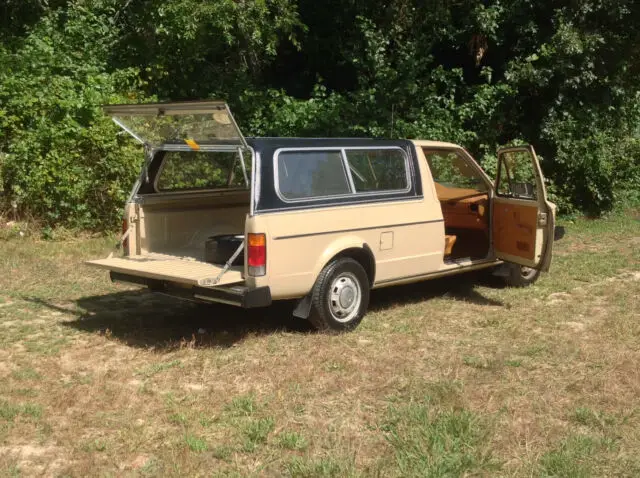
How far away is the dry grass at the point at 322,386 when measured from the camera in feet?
14.6

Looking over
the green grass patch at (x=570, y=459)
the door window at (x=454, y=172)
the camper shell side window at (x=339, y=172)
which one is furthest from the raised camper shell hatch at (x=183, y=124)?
the green grass patch at (x=570, y=459)

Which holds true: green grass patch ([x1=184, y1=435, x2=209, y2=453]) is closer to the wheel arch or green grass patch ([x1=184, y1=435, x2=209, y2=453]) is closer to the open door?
the wheel arch

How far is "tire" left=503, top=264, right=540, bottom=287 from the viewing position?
8711 mm

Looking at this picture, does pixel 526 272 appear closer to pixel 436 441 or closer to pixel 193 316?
pixel 193 316

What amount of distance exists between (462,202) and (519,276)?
3.43 feet

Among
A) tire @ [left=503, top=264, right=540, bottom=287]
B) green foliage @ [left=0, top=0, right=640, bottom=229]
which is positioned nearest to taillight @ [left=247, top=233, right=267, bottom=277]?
tire @ [left=503, top=264, right=540, bottom=287]

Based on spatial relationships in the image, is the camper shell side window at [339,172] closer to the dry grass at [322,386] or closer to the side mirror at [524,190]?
the dry grass at [322,386]

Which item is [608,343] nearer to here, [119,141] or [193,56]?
[119,141]

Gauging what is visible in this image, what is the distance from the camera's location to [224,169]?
25.9 feet

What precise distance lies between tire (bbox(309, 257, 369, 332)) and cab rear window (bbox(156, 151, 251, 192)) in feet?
4.26

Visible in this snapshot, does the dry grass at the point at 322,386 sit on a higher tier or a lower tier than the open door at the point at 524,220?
lower

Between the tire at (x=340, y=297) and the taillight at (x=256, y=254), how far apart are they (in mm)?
629

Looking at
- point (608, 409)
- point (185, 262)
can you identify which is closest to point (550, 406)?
point (608, 409)

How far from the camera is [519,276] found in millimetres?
8805
